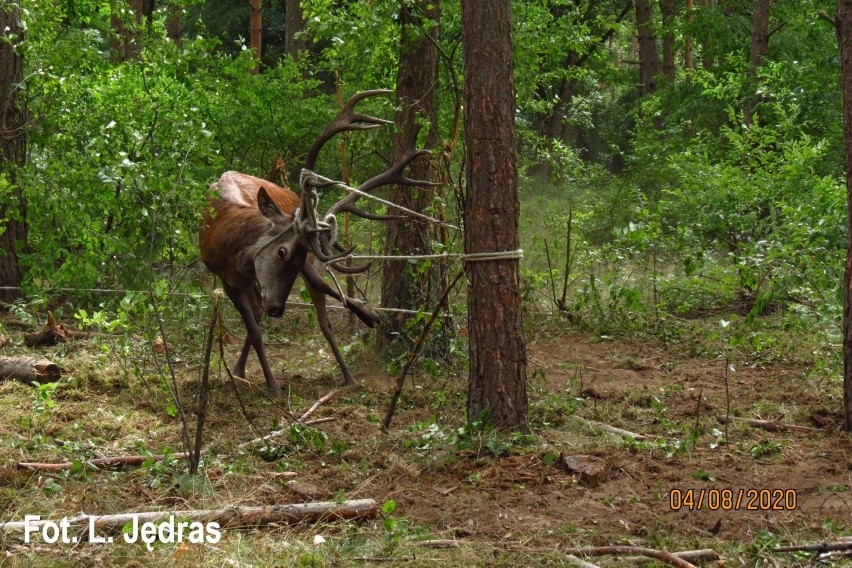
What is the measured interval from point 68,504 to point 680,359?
6312mm

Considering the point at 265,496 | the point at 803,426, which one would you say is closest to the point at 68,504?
the point at 265,496

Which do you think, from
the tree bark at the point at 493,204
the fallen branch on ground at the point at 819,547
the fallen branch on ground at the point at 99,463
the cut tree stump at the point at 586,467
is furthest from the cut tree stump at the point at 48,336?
the fallen branch on ground at the point at 819,547

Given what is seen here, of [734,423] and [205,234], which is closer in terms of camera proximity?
[734,423]

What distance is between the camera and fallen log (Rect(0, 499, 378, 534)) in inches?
200

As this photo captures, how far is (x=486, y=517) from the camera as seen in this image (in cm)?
559

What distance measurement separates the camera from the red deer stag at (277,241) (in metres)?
8.39

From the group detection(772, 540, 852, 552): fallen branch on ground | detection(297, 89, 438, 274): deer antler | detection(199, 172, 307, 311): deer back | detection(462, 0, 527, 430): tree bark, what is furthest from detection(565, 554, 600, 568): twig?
detection(199, 172, 307, 311): deer back

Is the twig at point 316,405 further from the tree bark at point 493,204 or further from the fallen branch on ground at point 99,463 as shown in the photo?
the tree bark at point 493,204

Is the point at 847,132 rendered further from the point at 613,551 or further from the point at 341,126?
the point at 341,126

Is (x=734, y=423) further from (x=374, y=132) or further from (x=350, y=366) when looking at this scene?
(x=374, y=132)

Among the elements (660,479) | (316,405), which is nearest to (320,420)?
(316,405)

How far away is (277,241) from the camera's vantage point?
859 centimetres

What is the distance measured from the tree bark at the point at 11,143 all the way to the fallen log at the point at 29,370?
1.76 metres

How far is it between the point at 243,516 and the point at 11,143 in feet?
22.7
